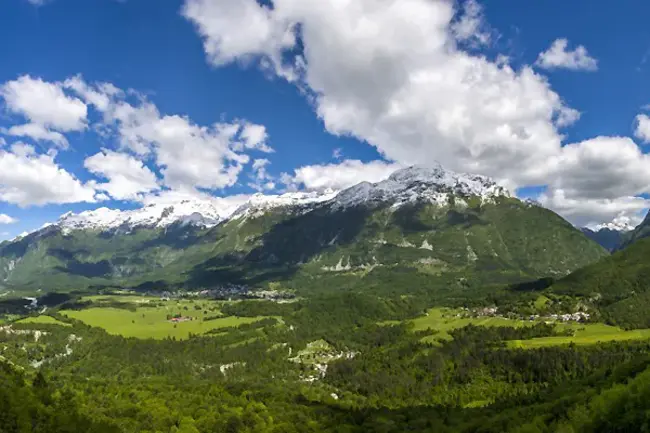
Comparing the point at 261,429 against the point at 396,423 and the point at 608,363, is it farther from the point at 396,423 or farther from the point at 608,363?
the point at 608,363

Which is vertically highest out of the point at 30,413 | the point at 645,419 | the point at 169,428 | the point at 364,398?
the point at 645,419

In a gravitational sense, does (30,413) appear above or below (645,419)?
below

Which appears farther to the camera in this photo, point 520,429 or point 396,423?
point 396,423

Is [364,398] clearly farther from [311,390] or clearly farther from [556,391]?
[556,391]

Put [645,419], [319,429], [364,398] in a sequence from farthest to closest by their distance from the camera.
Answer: [364,398], [319,429], [645,419]

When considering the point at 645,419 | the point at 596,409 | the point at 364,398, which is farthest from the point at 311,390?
the point at 645,419

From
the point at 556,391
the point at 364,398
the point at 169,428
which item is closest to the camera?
the point at 169,428

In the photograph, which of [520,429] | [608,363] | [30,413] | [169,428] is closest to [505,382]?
[608,363]

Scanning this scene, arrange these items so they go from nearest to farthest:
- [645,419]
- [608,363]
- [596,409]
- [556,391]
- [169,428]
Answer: [645,419]
[596,409]
[169,428]
[556,391]
[608,363]

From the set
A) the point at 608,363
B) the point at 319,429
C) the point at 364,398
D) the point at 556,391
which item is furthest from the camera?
the point at 364,398
